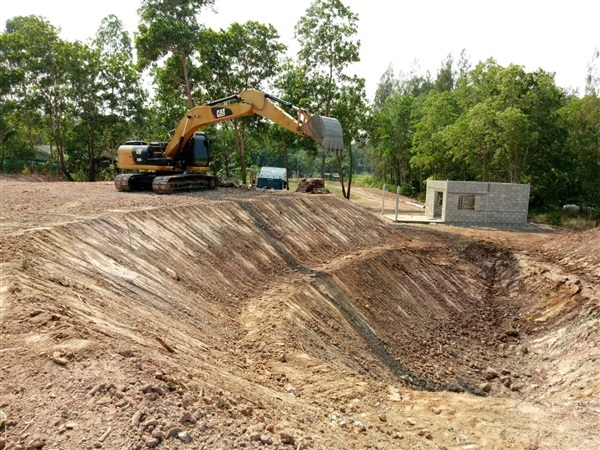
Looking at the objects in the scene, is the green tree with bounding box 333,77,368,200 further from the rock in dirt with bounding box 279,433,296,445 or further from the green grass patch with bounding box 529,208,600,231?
the rock in dirt with bounding box 279,433,296,445

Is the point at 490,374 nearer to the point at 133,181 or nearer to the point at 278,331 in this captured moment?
the point at 278,331

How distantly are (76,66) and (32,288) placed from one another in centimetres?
2939

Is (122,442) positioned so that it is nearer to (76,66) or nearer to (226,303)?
(226,303)

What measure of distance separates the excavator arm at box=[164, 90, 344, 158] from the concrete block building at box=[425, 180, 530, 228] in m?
12.1

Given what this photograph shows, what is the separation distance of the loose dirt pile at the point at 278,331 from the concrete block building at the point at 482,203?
509cm

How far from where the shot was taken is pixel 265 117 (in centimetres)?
1381

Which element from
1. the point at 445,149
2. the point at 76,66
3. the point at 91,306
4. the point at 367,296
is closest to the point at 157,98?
the point at 76,66

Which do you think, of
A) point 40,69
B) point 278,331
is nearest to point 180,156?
point 278,331

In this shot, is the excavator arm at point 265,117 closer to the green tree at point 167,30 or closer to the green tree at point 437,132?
the green tree at point 167,30

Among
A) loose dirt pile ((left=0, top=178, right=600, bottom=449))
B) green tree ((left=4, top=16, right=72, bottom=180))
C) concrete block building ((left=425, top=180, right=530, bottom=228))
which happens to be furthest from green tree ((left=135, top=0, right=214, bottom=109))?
concrete block building ((left=425, top=180, right=530, bottom=228))

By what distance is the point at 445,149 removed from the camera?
113 feet

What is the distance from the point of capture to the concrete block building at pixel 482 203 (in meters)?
23.7

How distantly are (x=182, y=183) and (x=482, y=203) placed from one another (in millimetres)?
15061

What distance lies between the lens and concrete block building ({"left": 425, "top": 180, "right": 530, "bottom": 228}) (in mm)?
23672
